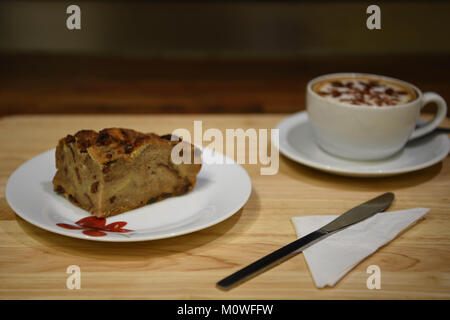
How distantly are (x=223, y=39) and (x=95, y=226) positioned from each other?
2.60 meters

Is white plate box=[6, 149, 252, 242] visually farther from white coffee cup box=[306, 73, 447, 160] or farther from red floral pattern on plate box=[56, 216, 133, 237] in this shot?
white coffee cup box=[306, 73, 447, 160]

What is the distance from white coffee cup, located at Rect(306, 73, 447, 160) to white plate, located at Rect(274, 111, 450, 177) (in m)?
0.03

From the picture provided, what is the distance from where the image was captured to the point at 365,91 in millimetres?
1397

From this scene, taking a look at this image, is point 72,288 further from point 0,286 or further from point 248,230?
point 248,230

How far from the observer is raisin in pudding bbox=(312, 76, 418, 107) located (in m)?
1.34

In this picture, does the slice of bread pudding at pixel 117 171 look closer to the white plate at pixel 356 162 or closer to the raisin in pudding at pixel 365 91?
the white plate at pixel 356 162

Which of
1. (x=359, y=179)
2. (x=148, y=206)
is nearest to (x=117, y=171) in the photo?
(x=148, y=206)

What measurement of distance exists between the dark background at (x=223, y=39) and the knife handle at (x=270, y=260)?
2.15 m

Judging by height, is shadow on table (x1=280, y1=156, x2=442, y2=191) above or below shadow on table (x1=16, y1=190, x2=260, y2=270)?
above

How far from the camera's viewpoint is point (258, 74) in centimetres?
303

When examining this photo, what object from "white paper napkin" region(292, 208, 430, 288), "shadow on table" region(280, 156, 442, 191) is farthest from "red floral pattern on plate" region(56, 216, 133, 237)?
"shadow on table" region(280, 156, 442, 191)

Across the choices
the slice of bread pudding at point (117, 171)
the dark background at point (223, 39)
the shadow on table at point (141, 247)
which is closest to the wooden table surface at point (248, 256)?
the shadow on table at point (141, 247)

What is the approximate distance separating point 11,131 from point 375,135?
3.50 feet

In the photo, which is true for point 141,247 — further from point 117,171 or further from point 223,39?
point 223,39
